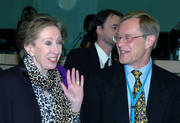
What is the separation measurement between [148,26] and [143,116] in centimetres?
76

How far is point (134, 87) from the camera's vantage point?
7.90ft

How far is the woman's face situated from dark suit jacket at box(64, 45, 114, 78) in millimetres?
1147

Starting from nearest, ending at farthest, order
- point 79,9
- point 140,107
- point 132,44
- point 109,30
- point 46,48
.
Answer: point 46,48
point 140,107
point 132,44
point 109,30
point 79,9

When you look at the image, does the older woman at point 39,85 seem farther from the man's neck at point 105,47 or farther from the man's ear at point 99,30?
the man's ear at point 99,30

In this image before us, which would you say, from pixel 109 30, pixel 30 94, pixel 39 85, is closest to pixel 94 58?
pixel 109 30

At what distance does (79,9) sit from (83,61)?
6.59 metres

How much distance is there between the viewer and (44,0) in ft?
32.9

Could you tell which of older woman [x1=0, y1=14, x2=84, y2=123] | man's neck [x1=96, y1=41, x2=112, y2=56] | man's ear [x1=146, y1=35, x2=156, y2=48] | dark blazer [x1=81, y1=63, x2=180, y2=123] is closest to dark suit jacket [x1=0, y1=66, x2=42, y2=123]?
older woman [x1=0, y1=14, x2=84, y2=123]

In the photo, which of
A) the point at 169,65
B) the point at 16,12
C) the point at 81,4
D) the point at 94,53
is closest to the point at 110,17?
the point at 94,53

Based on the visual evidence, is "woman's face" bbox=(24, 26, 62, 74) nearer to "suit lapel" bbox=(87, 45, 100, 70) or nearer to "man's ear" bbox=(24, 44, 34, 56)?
"man's ear" bbox=(24, 44, 34, 56)

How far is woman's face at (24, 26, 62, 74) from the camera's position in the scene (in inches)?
87.4

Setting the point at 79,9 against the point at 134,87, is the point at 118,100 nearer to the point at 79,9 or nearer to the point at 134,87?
the point at 134,87

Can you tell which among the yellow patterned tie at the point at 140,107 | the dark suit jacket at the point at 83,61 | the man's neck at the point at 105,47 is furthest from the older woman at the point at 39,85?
the man's neck at the point at 105,47

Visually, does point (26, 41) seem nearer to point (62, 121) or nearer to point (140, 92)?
point (62, 121)
